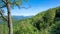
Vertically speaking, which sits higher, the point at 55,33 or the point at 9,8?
the point at 9,8

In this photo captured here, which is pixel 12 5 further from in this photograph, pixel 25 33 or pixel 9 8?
pixel 25 33

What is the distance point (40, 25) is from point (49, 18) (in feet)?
10.3

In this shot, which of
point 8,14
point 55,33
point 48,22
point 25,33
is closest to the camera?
point 8,14

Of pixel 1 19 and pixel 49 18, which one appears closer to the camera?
pixel 1 19

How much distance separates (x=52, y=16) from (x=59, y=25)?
139 feet

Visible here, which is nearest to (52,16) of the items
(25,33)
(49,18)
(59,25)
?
(49,18)

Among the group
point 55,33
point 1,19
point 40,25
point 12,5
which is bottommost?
point 40,25

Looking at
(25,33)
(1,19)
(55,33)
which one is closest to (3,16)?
(1,19)

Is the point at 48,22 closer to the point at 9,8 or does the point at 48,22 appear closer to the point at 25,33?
the point at 25,33

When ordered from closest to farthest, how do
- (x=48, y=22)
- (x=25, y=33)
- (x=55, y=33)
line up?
(x=55, y=33)
(x=25, y=33)
(x=48, y=22)

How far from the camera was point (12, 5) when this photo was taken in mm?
10938

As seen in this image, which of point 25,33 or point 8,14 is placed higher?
point 8,14

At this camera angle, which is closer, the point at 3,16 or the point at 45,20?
the point at 3,16

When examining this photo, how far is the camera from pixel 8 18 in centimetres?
1060
